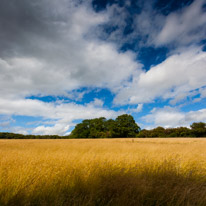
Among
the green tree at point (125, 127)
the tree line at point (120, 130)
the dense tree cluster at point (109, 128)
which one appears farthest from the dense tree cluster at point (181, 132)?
the dense tree cluster at point (109, 128)

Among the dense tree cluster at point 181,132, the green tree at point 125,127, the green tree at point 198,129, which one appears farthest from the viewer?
the dense tree cluster at point 181,132

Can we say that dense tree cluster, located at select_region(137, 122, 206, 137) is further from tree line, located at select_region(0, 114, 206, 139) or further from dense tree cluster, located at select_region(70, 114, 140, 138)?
dense tree cluster, located at select_region(70, 114, 140, 138)

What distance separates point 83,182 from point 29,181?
48.3 inches

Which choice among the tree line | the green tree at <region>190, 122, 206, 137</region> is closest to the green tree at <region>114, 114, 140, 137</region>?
the tree line

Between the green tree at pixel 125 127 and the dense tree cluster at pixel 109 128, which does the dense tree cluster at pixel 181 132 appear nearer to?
the green tree at pixel 125 127

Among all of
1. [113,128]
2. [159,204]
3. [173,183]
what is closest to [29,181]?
[159,204]

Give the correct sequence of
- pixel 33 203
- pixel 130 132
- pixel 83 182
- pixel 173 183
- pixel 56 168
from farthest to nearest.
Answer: pixel 130 132
pixel 56 168
pixel 173 183
pixel 83 182
pixel 33 203

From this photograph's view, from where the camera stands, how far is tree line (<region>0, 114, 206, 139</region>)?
5319cm

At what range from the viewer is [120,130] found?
5288cm

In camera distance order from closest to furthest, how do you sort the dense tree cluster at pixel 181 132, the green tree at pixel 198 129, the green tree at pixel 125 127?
1. the green tree at pixel 125 127
2. the green tree at pixel 198 129
3. the dense tree cluster at pixel 181 132

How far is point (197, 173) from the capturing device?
4.34 meters

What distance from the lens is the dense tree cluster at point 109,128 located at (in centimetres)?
5281

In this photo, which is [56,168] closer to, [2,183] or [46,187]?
[46,187]

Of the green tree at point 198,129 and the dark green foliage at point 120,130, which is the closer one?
the dark green foliage at point 120,130
